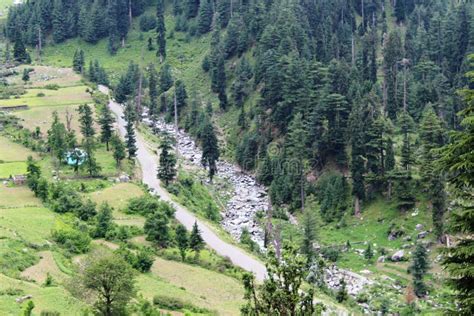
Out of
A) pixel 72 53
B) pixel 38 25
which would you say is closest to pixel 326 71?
pixel 72 53

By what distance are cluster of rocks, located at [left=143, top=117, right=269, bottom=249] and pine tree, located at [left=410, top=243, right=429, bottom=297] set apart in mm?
21586

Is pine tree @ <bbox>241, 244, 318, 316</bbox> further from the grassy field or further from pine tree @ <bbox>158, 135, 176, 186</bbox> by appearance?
pine tree @ <bbox>158, 135, 176, 186</bbox>

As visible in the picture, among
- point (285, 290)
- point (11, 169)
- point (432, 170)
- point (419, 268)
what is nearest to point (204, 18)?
point (11, 169)

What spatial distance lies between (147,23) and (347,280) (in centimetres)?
11380

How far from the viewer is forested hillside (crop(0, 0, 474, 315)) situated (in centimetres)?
8088

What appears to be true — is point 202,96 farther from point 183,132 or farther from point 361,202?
point 361,202

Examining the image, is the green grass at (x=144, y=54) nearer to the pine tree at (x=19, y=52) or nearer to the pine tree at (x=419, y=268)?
the pine tree at (x=19, y=52)

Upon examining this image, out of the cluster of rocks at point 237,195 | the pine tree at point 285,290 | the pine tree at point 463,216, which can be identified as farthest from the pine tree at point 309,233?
the pine tree at point 463,216

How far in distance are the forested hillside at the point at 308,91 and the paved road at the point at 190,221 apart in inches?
153

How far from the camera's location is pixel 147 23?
168000mm

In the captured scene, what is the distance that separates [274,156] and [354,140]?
2065 cm

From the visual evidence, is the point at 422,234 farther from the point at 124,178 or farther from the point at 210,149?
the point at 210,149

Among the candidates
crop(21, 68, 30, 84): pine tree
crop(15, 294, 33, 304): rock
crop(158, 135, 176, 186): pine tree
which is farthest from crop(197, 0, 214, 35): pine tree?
crop(15, 294, 33, 304): rock

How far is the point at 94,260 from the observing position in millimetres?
41062
